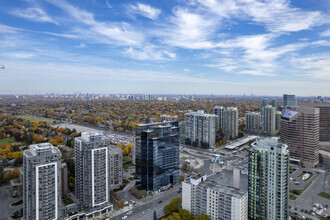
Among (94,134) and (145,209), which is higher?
(94,134)

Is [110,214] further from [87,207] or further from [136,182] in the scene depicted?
[136,182]

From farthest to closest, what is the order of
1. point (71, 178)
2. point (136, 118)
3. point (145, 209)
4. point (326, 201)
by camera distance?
point (136, 118), point (71, 178), point (326, 201), point (145, 209)

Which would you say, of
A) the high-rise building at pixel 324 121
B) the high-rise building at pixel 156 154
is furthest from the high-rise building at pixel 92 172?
the high-rise building at pixel 324 121

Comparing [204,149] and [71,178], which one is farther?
[204,149]

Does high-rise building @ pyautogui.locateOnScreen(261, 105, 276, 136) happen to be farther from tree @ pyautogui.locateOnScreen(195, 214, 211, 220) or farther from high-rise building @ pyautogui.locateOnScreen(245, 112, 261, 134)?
tree @ pyautogui.locateOnScreen(195, 214, 211, 220)

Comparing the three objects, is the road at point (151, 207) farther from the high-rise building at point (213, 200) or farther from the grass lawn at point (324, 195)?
the grass lawn at point (324, 195)

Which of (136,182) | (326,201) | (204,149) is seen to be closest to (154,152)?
(136,182)
